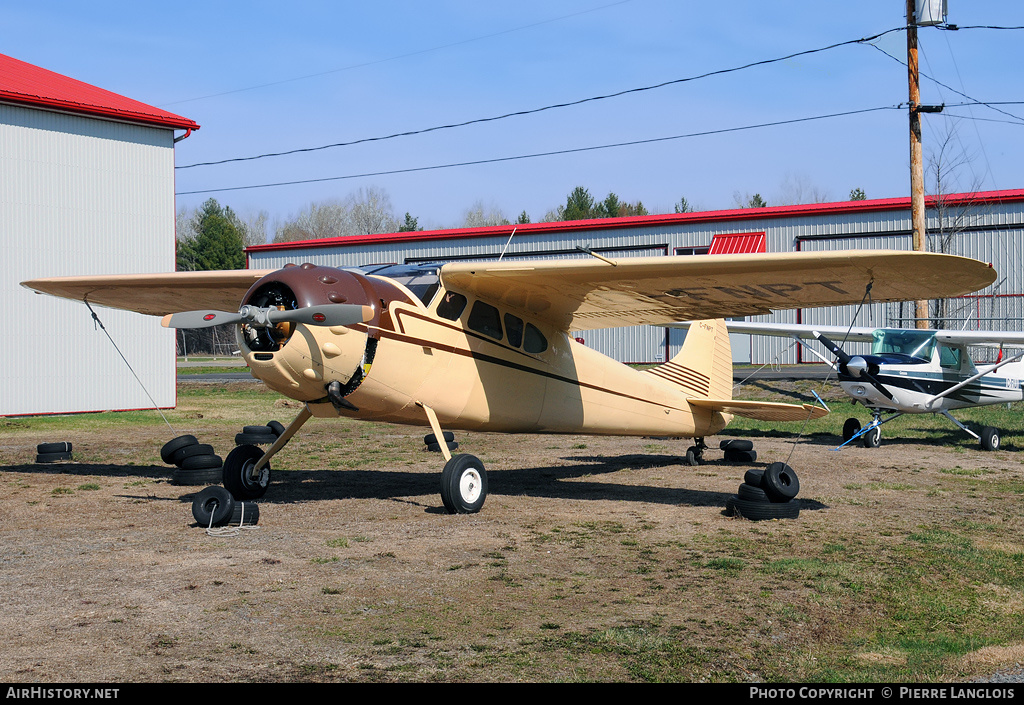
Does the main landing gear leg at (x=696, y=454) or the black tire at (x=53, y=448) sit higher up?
the black tire at (x=53, y=448)

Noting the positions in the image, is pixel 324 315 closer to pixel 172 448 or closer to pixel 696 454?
pixel 172 448

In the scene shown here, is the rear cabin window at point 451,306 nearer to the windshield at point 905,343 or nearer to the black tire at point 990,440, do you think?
the black tire at point 990,440

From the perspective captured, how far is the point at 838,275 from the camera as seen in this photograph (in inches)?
340

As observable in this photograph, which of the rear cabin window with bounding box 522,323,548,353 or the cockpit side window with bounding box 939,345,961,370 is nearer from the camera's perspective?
the rear cabin window with bounding box 522,323,548,353

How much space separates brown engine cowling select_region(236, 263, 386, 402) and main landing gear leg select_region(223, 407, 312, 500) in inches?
52.3

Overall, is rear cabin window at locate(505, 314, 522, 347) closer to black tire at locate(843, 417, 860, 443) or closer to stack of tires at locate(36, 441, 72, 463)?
stack of tires at locate(36, 441, 72, 463)

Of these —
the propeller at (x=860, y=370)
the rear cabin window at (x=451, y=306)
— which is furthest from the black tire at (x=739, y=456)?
the rear cabin window at (x=451, y=306)

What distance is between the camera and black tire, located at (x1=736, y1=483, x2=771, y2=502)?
9.04m

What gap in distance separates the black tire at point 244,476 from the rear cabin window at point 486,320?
2.93m

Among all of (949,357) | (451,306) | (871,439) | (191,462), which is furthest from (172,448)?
(949,357)

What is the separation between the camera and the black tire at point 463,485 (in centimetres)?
914

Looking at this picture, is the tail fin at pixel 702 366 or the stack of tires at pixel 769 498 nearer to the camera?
the stack of tires at pixel 769 498

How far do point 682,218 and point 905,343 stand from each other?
71.6ft

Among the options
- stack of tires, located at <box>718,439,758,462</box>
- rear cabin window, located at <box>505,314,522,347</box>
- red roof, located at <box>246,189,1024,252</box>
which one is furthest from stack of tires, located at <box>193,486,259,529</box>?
red roof, located at <box>246,189,1024,252</box>
